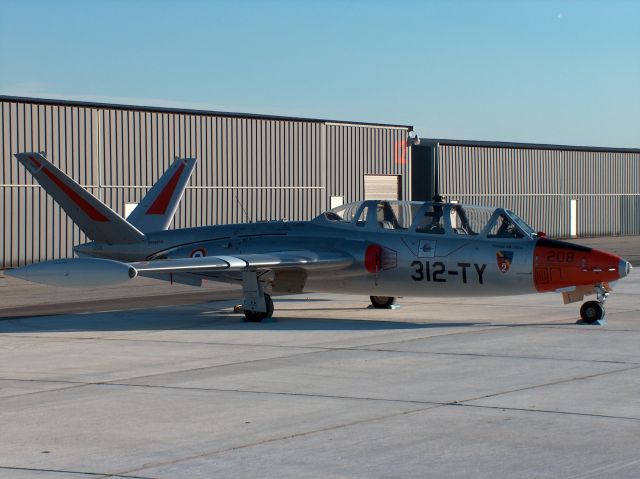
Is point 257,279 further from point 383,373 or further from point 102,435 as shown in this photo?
point 102,435

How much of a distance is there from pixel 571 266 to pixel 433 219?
8.89 ft

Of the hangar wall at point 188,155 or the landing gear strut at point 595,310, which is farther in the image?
the hangar wall at point 188,155

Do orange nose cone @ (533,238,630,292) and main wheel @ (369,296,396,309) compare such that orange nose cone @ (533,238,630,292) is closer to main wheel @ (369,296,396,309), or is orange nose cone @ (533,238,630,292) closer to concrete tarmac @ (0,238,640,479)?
concrete tarmac @ (0,238,640,479)

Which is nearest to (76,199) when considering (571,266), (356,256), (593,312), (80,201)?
(80,201)

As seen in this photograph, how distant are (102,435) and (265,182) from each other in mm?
32521

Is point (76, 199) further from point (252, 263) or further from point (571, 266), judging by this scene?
point (571, 266)

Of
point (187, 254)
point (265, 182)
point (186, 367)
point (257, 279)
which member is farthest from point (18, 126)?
point (186, 367)

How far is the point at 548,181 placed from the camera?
55.6 m

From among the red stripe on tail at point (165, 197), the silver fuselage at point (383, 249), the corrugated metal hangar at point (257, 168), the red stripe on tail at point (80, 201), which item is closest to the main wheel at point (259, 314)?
the silver fuselage at point (383, 249)

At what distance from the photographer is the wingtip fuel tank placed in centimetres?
1561

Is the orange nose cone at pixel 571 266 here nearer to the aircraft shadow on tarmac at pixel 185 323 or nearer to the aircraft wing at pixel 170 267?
the aircraft shadow on tarmac at pixel 185 323

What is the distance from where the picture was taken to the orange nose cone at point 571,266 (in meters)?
17.0

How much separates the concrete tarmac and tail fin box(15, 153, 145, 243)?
7.67 ft

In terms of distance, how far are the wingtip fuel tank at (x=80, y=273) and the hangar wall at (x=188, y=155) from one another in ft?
61.1
